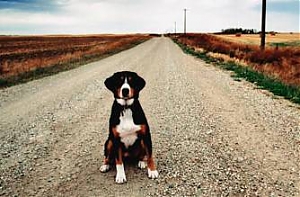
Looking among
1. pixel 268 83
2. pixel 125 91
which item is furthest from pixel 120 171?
pixel 268 83

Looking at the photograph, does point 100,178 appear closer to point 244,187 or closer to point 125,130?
point 125,130

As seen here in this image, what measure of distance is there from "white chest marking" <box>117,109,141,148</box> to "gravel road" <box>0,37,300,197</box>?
59 cm

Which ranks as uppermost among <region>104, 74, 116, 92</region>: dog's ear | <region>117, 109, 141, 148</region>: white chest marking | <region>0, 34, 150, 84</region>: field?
<region>104, 74, 116, 92</region>: dog's ear

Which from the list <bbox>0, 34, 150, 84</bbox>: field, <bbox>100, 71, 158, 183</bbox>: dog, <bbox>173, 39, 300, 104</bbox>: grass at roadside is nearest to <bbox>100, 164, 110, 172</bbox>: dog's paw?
<bbox>100, 71, 158, 183</bbox>: dog

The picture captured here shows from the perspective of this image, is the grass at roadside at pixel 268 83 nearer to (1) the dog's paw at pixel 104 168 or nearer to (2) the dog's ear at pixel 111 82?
(1) the dog's paw at pixel 104 168

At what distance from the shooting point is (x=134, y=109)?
15.7 feet

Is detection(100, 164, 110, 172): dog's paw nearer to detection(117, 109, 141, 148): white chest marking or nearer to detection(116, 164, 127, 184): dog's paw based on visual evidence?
detection(116, 164, 127, 184): dog's paw

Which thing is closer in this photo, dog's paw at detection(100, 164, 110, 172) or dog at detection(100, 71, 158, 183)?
dog at detection(100, 71, 158, 183)

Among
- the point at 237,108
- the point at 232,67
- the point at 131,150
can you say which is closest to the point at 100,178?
the point at 131,150

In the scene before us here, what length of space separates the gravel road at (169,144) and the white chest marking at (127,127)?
1.95 feet

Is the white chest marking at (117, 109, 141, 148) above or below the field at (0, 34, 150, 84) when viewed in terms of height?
above

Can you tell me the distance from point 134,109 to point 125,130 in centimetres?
26

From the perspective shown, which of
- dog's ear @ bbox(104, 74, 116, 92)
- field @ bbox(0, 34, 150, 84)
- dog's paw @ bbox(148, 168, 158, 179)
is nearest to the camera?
dog's ear @ bbox(104, 74, 116, 92)

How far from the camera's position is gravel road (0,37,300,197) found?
4902 millimetres
